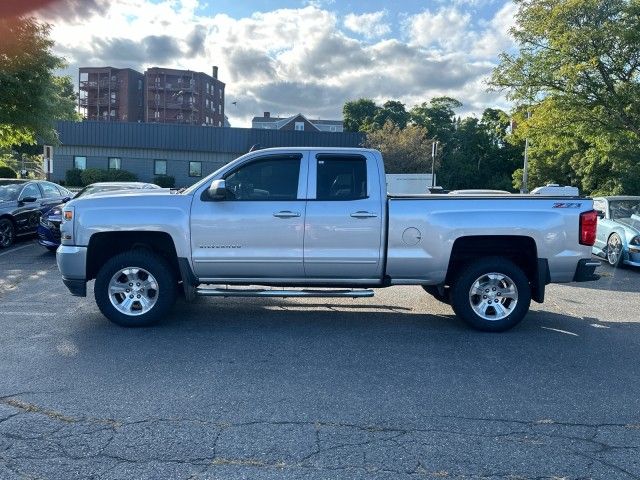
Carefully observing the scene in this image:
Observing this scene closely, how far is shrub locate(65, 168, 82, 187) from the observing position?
38844mm

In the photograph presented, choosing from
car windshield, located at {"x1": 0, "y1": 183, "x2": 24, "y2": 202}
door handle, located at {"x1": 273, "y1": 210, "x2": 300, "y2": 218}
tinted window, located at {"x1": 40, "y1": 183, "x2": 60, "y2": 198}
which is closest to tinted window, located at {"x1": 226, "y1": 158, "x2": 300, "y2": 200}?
door handle, located at {"x1": 273, "y1": 210, "x2": 300, "y2": 218}

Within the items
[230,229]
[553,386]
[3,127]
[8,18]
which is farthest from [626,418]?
[3,127]

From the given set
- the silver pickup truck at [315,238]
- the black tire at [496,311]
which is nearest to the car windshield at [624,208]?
the silver pickup truck at [315,238]

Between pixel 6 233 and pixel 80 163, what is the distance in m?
29.0

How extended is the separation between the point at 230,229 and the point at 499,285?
321 centimetres

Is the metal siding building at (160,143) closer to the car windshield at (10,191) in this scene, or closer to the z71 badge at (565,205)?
the car windshield at (10,191)

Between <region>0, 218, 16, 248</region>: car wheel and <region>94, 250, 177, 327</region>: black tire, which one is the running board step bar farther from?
<region>0, 218, 16, 248</region>: car wheel

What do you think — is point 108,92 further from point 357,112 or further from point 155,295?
point 155,295

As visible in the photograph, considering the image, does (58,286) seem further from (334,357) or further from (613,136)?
(613,136)

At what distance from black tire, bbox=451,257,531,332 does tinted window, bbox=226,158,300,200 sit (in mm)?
2234

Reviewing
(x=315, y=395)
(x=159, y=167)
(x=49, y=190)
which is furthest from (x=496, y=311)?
(x=159, y=167)

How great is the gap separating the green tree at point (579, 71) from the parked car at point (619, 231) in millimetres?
4986

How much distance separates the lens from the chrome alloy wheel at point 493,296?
681 centimetres

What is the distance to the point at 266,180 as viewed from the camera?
6902 millimetres
